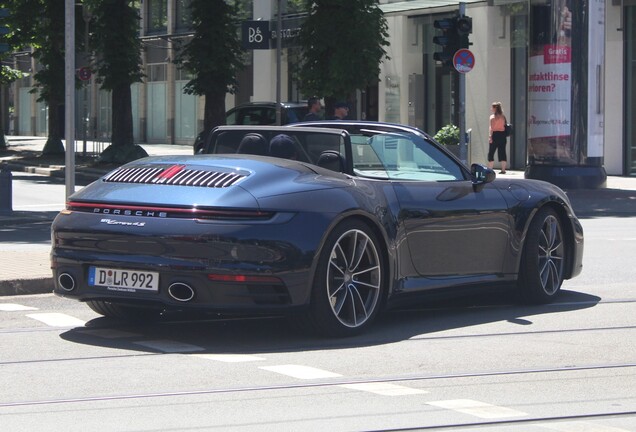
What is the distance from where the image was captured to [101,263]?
828 cm

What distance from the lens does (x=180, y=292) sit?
8.02m

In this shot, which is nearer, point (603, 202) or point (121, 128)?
point (603, 202)

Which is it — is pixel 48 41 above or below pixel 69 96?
above

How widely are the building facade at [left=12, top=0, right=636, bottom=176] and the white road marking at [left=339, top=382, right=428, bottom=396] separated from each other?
64.1ft

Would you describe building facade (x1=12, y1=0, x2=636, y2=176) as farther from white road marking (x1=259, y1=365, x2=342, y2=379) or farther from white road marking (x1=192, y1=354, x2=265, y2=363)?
white road marking (x1=259, y1=365, x2=342, y2=379)

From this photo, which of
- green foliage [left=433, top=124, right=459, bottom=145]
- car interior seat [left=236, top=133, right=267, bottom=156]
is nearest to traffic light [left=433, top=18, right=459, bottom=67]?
green foliage [left=433, top=124, right=459, bottom=145]

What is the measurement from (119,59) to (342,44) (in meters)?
7.77

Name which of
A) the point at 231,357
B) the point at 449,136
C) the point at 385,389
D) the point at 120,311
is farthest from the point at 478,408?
the point at 449,136

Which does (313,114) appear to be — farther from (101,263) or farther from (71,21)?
(101,263)

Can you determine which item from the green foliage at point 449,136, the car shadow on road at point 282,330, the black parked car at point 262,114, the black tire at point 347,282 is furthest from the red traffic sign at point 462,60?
the black tire at point 347,282

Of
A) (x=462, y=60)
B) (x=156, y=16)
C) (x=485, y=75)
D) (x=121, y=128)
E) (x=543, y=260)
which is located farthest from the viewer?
(x=156, y=16)

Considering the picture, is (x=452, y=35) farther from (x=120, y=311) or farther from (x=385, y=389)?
(x=385, y=389)

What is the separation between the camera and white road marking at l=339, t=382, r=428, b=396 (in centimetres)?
676

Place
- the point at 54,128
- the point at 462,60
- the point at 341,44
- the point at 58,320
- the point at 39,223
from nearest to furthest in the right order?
the point at 58,320, the point at 39,223, the point at 462,60, the point at 341,44, the point at 54,128
